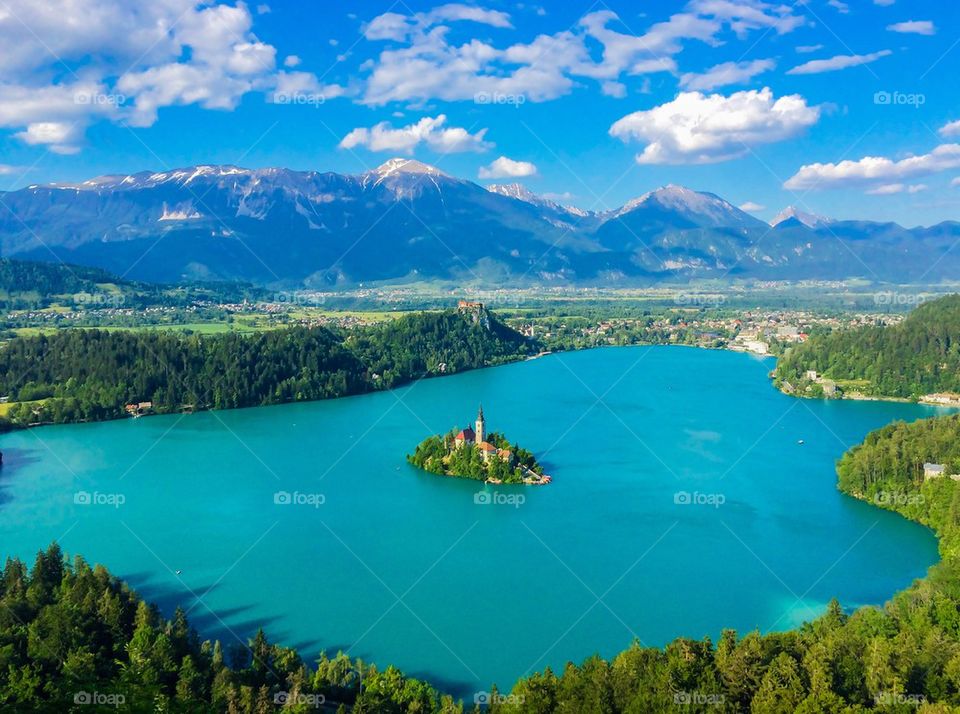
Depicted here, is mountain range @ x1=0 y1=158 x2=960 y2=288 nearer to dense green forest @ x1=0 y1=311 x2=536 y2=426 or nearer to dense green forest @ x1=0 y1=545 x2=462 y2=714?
dense green forest @ x1=0 y1=311 x2=536 y2=426

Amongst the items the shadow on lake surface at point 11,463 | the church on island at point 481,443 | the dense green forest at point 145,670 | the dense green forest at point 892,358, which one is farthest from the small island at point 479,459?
the dense green forest at point 892,358

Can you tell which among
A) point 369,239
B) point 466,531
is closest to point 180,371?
point 466,531

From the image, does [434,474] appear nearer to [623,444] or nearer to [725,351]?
[623,444]

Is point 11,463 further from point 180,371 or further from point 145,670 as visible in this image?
point 145,670

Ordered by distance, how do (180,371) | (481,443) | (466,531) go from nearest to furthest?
(466,531) < (481,443) < (180,371)

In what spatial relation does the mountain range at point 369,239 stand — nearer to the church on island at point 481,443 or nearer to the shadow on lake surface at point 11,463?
the shadow on lake surface at point 11,463

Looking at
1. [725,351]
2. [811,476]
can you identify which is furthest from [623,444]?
[725,351]
